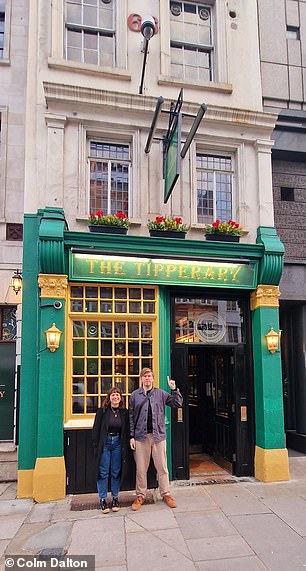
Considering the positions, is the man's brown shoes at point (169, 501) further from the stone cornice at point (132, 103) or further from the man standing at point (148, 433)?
the stone cornice at point (132, 103)

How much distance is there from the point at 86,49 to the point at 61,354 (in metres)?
6.40

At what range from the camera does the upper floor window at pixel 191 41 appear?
9.66 metres

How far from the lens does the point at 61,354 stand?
777cm

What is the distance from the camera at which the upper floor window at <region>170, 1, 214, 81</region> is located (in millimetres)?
9656

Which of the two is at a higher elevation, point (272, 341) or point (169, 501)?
point (272, 341)

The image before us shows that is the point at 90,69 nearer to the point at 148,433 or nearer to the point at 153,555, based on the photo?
the point at 148,433

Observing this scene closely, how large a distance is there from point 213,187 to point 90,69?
3.48m

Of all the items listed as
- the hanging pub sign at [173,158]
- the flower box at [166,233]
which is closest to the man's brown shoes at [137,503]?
the flower box at [166,233]

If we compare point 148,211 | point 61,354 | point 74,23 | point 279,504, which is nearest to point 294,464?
point 279,504

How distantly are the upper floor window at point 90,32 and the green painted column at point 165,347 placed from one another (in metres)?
5.10

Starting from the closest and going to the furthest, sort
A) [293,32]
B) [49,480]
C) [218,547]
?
1. [218,547]
2. [49,480]
3. [293,32]

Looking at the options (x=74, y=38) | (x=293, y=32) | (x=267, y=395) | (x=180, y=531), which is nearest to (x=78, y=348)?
(x=180, y=531)

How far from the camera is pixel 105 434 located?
6938 millimetres

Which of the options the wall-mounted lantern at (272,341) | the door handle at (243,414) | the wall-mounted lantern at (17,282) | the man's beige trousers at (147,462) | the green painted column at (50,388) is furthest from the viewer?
the wall-mounted lantern at (17,282)
